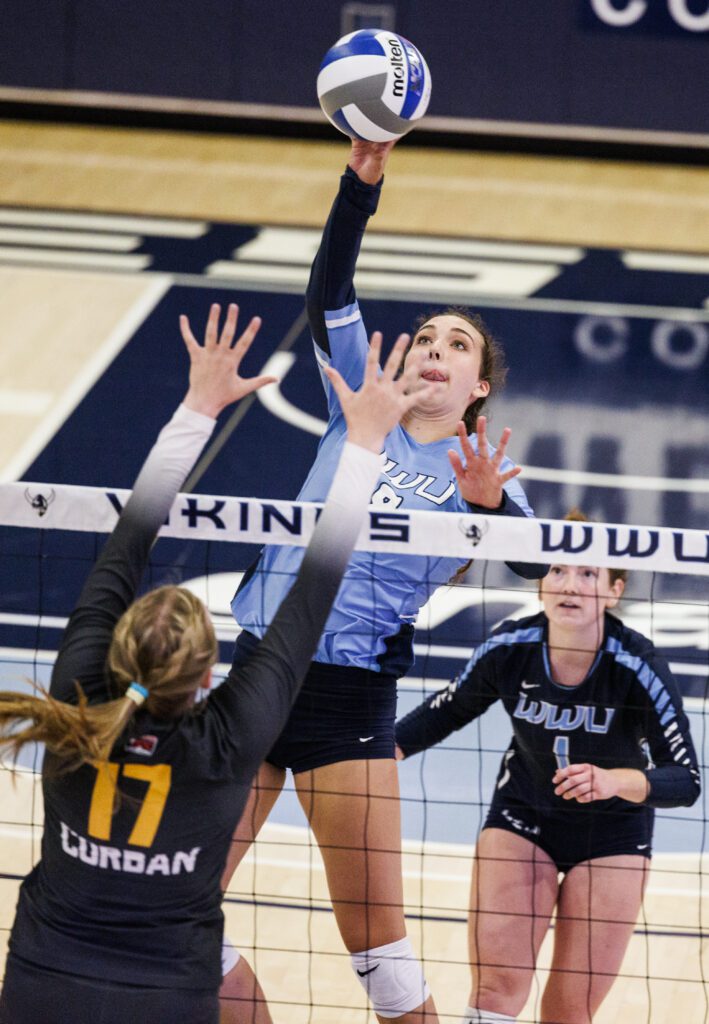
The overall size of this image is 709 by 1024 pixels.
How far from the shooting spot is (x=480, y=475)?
400 cm

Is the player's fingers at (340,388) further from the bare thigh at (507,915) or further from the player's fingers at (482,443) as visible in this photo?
the bare thigh at (507,915)

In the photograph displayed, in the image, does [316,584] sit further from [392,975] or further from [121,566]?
[392,975]

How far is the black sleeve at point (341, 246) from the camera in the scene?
419 cm

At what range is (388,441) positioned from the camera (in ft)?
14.5

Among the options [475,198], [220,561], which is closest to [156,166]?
[475,198]

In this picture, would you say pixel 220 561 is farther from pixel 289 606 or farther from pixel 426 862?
pixel 289 606

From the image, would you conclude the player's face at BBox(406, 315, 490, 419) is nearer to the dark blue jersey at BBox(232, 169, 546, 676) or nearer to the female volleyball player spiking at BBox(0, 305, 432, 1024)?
the dark blue jersey at BBox(232, 169, 546, 676)

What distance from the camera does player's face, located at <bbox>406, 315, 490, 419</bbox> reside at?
4.49 meters

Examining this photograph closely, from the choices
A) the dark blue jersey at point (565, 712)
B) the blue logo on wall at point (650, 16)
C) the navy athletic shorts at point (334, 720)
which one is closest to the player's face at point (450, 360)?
the dark blue jersey at point (565, 712)

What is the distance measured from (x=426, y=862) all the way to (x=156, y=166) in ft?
36.9

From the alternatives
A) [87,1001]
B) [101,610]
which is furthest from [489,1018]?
[101,610]

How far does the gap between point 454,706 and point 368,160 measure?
1.70 meters

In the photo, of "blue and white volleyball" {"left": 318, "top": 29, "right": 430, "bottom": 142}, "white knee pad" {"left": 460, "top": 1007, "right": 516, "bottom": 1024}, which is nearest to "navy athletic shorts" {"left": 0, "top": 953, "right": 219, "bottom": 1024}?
"white knee pad" {"left": 460, "top": 1007, "right": 516, "bottom": 1024}

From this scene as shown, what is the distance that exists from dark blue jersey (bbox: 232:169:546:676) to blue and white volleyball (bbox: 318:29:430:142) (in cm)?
56
